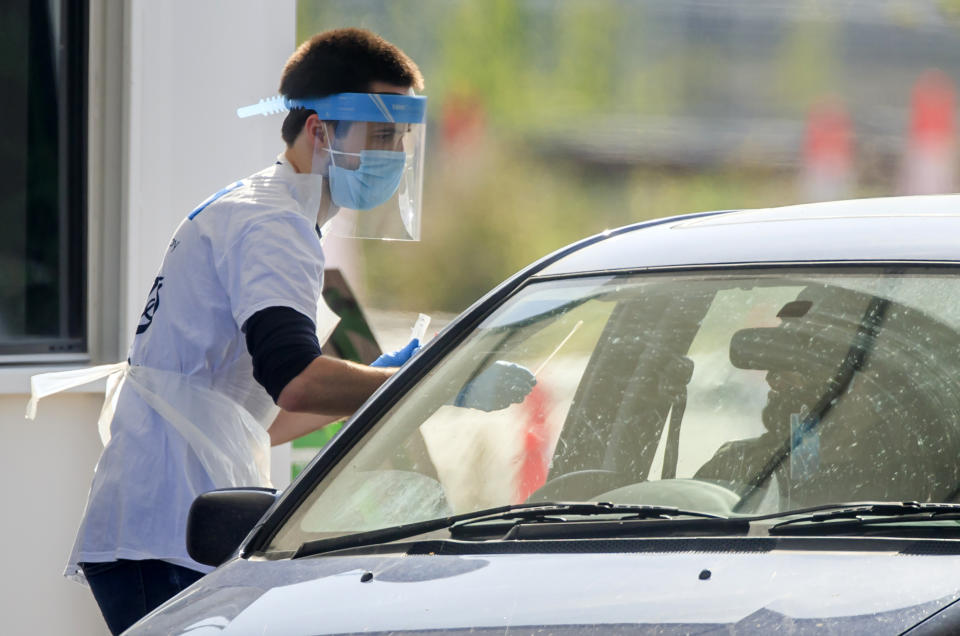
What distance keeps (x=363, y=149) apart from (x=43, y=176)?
2.27 metres

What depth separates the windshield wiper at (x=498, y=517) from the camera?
1893 millimetres

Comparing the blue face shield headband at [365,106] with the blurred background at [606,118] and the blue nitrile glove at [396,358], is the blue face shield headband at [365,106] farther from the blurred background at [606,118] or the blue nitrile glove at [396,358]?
the blurred background at [606,118]

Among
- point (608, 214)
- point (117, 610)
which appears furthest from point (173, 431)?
point (608, 214)

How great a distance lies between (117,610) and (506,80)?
278 cm

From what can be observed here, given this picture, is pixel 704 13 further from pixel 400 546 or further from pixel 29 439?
pixel 400 546

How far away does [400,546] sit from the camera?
1.96m

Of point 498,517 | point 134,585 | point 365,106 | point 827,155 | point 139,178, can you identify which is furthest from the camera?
point 827,155

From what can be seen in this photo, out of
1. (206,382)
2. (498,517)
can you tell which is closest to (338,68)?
(206,382)

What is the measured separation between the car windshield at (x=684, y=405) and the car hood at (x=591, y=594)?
18 centimetres

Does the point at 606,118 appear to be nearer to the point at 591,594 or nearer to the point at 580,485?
the point at 580,485

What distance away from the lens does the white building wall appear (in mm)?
4836

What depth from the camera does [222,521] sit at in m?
2.29

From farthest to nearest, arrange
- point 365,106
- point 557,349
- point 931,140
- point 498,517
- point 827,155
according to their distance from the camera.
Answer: point 931,140 → point 827,155 → point 365,106 → point 557,349 → point 498,517

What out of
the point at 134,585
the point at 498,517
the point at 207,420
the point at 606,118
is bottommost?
the point at 134,585
